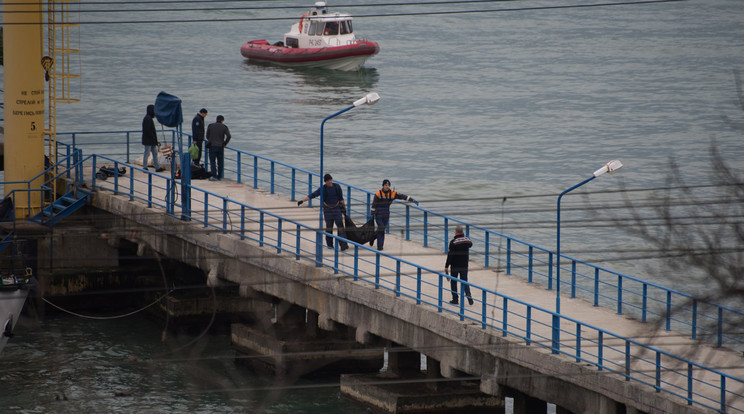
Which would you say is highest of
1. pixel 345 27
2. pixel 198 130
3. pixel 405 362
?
pixel 345 27

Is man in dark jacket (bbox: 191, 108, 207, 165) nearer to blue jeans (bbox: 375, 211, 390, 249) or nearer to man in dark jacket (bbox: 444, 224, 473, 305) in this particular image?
blue jeans (bbox: 375, 211, 390, 249)

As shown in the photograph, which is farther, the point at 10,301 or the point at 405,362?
the point at 10,301

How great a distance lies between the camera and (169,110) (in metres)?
24.1

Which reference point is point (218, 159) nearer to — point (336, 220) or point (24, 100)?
point (24, 100)

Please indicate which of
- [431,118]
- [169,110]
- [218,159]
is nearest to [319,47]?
[431,118]

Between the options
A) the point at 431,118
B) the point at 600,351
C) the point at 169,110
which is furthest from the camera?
the point at 431,118

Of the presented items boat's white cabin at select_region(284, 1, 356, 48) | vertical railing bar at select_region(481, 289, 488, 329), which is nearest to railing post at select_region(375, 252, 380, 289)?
vertical railing bar at select_region(481, 289, 488, 329)

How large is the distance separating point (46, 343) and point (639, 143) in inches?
1103

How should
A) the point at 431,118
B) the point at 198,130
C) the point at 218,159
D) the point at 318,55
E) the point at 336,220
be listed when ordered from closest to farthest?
the point at 336,220
the point at 218,159
the point at 198,130
the point at 431,118
the point at 318,55

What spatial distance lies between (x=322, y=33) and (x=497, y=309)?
4733cm

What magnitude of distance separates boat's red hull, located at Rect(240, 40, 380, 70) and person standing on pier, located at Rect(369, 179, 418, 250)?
4112cm

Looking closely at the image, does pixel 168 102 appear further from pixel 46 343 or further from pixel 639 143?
pixel 639 143

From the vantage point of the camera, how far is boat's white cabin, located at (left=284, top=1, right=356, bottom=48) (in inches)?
2502

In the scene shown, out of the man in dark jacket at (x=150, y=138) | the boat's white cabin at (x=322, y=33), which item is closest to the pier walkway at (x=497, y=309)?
the man in dark jacket at (x=150, y=138)
